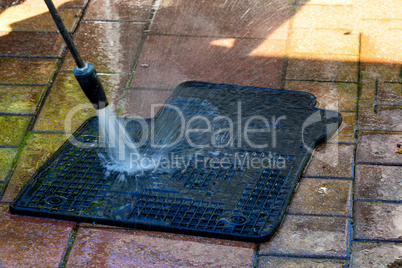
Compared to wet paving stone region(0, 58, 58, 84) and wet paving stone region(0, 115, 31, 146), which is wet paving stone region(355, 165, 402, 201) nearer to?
wet paving stone region(0, 115, 31, 146)

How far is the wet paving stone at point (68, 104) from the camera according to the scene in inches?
144

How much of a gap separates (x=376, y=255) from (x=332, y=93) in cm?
138

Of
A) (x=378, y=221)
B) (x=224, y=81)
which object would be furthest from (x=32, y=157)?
(x=378, y=221)

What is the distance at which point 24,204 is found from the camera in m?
3.06

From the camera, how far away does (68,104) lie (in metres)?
3.82

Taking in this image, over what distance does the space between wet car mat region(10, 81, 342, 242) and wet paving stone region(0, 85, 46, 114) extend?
523 mm

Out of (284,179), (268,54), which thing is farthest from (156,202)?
(268,54)

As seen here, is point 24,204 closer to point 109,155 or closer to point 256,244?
point 109,155

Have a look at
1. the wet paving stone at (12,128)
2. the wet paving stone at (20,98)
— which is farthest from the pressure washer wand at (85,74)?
the wet paving stone at (20,98)

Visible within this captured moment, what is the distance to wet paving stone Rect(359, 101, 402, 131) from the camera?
3432mm

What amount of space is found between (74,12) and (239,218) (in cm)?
284

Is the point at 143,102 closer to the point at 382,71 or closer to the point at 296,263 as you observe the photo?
the point at 296,263

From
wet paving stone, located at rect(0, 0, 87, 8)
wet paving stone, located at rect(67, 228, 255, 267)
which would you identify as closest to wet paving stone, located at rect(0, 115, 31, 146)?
wet paving stone, located at rect(67, 228, 255, 267)

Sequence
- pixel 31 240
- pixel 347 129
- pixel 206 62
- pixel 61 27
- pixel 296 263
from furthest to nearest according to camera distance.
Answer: pixel 206 62 → pixel 347 129 → pixel 31 240 → pixel 61 27 → pixel 296 263
